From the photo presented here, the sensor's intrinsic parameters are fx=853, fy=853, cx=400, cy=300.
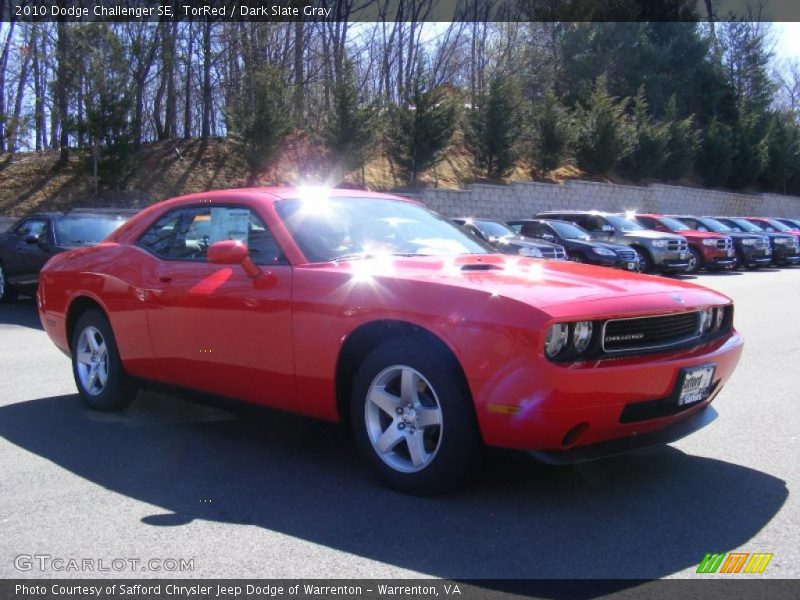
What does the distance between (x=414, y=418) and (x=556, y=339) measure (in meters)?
0.85

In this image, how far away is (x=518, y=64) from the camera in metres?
38.4

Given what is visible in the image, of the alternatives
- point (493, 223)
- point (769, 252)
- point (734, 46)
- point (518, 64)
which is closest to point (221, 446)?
point (493, 223)

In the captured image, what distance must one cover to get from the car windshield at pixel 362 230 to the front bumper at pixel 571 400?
1.39m

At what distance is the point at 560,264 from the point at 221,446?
239 cm

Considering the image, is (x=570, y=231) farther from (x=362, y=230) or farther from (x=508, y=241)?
(x=362, y=230)

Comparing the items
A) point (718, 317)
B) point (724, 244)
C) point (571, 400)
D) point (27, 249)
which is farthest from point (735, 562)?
point (724, 244)

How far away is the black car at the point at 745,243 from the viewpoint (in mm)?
23422

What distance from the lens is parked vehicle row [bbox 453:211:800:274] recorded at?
56.9ft

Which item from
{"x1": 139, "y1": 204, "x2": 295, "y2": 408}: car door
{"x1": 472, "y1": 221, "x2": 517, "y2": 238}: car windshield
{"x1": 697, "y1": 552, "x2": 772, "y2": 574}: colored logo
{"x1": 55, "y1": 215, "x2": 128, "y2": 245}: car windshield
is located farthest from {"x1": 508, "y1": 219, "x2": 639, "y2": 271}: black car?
{"x1": 697, "y1": 552, "x2": 772, "y2": 574}: colored logo

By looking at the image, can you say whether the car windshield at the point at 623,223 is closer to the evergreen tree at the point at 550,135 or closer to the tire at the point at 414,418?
the evergreen tree at the point at 550,135

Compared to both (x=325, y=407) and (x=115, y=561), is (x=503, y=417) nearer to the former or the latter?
(x=325, y=407)

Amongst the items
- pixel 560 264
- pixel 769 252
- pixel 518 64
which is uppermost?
pixel 518 64

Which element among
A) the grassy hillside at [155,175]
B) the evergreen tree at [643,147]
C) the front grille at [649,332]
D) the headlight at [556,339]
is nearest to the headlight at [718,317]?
the front grille at [649,332]

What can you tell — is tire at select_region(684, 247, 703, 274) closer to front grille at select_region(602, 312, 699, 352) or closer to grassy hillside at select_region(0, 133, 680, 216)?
grassy hillside at select_region(0, 133, 680, 216)
